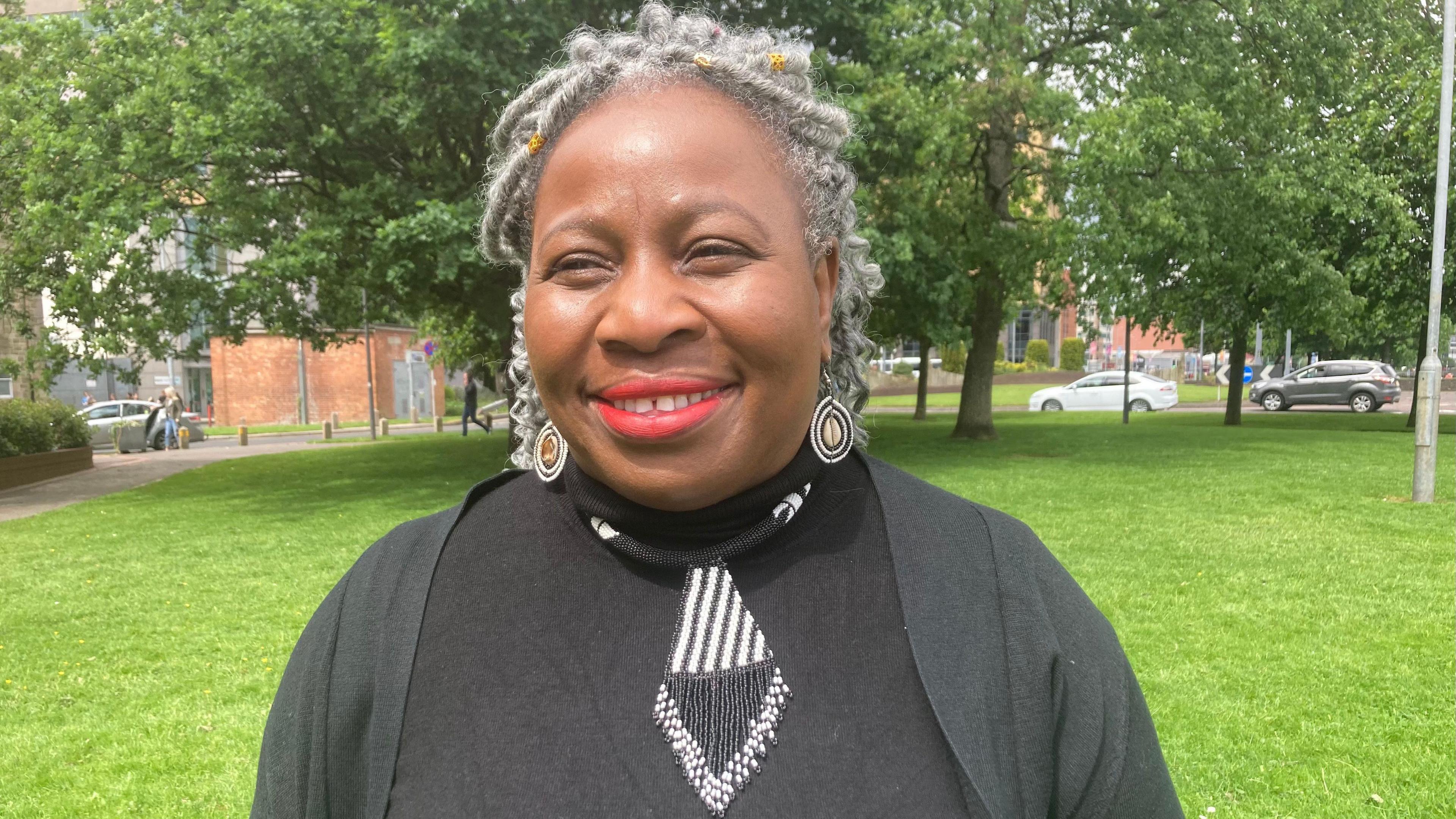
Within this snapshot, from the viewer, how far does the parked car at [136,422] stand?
81.7ft

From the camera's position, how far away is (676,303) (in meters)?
1.26

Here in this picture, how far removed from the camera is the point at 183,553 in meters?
8.95

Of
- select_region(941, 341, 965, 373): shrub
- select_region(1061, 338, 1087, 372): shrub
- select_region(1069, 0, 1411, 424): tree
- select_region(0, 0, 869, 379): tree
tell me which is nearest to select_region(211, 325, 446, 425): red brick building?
select_region(0, 0, 869, 379): tree

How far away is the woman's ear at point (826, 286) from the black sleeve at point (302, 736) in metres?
0.76

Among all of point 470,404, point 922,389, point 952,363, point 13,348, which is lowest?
point 470,404

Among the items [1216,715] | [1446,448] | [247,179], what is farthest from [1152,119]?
[247,179]

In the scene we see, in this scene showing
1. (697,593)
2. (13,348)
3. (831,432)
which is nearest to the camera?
(697,593)

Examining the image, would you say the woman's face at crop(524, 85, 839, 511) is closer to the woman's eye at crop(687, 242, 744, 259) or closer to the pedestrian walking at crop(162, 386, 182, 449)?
the woman's eye at crop(687, 242, 744, 259)

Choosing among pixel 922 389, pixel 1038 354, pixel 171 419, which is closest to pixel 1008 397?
pixel 922 389

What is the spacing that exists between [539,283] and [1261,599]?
6.41 metres

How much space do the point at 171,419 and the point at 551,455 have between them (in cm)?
2804

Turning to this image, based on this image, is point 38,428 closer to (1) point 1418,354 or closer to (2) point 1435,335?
(2) point 1435,335

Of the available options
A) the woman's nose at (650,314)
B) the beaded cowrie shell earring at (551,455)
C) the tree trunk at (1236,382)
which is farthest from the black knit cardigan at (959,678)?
the tree trunk at (1236,382)

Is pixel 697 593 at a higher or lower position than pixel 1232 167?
lower
